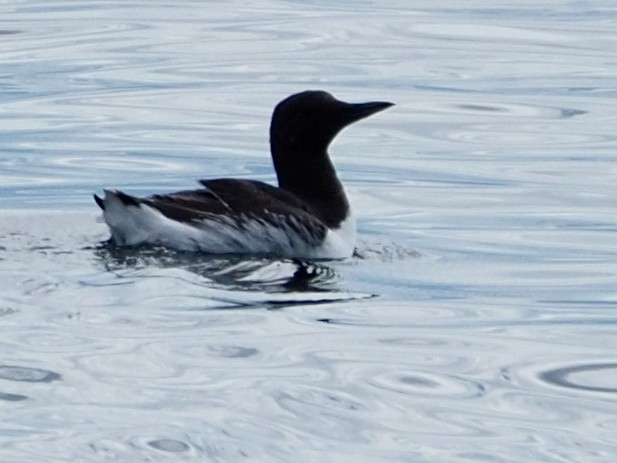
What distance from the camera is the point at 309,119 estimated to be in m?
12.5

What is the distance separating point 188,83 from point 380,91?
2.29 m

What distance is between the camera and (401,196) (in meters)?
15.5

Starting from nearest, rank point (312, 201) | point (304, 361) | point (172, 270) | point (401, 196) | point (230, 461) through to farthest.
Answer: point (230, 461) < point (304, 361) < point (172, 270) < point (312, 201) < point (401, 196)

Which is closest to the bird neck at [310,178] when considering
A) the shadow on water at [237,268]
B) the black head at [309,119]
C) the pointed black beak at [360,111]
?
the black head at [309,119]

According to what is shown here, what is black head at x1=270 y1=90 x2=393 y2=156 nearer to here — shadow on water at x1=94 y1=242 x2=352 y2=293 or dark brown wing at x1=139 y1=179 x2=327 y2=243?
dark brown wing at x1=139 y1=179 x2=327 y2=243

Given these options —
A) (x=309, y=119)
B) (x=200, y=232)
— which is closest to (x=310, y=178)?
(x=309, y=119)

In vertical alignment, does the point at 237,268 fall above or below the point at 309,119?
below

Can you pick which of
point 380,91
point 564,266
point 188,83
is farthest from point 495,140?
point 564,266

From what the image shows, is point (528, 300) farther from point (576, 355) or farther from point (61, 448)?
point (61, 448)

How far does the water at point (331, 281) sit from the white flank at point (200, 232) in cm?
12

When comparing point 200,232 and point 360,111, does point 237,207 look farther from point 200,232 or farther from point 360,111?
point 360,111

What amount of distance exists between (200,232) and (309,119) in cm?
137

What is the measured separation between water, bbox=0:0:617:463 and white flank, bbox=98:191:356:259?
0.12 m

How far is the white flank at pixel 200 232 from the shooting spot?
37.3 ft
